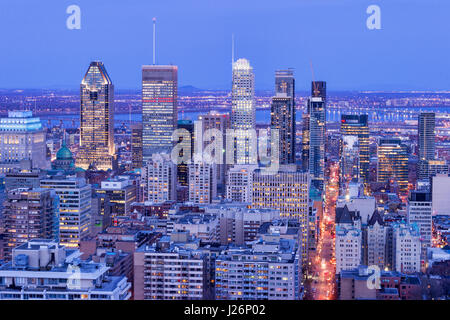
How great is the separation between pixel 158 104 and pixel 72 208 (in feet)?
37.2

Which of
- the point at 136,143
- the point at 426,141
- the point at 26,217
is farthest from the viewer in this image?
the point at 136,143

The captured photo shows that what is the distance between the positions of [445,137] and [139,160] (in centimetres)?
932

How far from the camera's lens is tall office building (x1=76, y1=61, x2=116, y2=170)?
75.3ft

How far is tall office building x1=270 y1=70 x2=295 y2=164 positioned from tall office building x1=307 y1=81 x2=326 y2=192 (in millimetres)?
675

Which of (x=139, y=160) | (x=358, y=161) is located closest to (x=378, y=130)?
(x=358, y=161)

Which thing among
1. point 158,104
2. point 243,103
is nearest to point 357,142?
A: point 243,103

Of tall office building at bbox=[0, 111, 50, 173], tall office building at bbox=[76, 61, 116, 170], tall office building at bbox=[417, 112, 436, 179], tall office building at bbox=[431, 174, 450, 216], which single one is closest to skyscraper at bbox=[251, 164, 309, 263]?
tall office building at bbox=[431, 174, 450, 216]

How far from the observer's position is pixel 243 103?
22.4 meters

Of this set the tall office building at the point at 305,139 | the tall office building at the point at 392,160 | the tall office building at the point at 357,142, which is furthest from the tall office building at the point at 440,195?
the tall office building at the point at 305,139

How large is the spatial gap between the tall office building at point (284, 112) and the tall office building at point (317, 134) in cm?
68

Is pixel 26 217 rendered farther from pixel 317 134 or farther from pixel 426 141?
pixel 317 134

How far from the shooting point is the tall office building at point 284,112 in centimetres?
2241

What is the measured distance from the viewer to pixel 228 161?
1795 cm

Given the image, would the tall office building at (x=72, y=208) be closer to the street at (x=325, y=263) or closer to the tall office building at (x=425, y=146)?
the street at (x=325, y=263)
